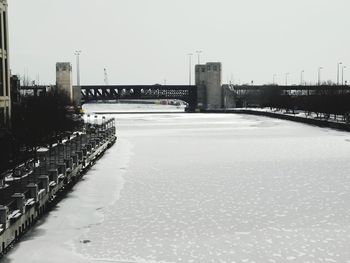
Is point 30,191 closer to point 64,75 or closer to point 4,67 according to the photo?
point 4,67

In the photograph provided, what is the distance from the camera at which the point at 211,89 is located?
5330 inches

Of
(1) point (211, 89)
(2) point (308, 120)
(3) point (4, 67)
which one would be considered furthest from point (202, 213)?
(1) point (211, 89)

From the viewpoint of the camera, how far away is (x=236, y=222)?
17734 mm

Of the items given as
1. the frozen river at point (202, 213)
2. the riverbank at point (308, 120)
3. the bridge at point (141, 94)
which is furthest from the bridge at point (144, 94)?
the frozen river at point (202, 213)

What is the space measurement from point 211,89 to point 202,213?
117m

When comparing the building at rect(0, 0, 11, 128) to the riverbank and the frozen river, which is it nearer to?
the frozen river

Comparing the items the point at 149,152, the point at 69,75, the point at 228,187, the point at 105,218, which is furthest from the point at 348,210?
the point at 69,75

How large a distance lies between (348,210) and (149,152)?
21.0 m

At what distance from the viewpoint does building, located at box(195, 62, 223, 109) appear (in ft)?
442

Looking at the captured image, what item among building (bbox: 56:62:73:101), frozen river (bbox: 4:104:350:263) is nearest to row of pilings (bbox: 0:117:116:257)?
frozen river (bbox: 4:104:350:263)

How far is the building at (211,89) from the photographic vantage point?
13475 centimetres

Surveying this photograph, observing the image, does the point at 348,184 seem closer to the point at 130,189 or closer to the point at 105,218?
the point at 130,189

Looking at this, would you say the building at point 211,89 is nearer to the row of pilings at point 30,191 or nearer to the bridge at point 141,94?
the bridge at point 141,94

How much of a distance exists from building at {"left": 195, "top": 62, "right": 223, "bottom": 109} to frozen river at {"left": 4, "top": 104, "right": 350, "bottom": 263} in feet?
328
